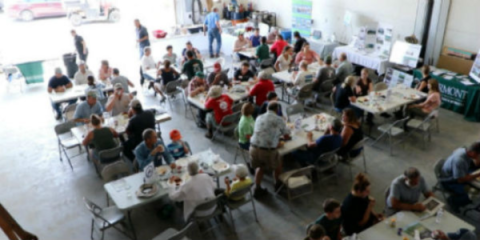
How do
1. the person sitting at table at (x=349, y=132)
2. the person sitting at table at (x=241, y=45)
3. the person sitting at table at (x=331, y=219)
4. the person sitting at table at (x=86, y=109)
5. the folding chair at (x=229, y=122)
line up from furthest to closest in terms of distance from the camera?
the person sitting at table at (x=241, y=45) < the folding chair at (x=229, y=122) < the person sitting at table at (x=86, y=109) < the person sitting at table at (x=349, y=132) < the person sitting at table at (x=331, y=219)

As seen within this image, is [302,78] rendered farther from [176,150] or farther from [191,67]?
[176,150]

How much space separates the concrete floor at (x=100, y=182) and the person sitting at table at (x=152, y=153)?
28.3 inches

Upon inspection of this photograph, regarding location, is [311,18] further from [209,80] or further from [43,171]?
[43,171]

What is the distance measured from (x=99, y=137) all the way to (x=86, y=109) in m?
1.25

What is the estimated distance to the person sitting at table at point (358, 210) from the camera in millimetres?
4645

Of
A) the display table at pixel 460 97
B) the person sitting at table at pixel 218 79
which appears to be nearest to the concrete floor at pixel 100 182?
the display table at pixel 460 97

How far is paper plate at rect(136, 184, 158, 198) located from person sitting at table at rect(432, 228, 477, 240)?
3.56 metres

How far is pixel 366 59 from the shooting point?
11.5m

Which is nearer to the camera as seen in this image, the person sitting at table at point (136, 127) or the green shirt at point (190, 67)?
the person sitting at table at point (136, 127)

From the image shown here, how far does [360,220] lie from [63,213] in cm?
471

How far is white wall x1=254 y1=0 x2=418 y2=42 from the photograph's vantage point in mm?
11336

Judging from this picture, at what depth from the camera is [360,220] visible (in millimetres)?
4789

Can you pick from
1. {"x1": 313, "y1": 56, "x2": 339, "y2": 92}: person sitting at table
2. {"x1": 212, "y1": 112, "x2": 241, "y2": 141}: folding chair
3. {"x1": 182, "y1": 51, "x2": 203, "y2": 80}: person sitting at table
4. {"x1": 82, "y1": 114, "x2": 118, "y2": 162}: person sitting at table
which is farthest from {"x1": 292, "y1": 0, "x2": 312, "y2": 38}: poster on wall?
{"x1": 82, "y1": 114, "x2": 118, "y2": 162}: person sitting at table

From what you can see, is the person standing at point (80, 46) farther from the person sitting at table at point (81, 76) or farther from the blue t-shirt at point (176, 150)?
the blue t-shirt at point (176, 150)
